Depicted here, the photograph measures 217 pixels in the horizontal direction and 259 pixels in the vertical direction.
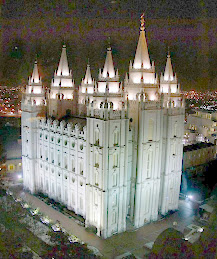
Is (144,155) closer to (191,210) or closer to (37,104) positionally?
(191,210)

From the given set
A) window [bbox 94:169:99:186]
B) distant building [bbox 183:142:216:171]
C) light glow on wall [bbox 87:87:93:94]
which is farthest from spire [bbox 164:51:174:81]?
window [bbox 94:169:99:186]

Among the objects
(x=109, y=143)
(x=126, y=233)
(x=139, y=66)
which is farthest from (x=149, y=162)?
(x=139, y=66)

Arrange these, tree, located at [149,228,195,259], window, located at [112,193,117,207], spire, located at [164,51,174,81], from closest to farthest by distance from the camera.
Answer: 1. tree, located at [149,228,195,259]
2. window, located at [112,193,117,207]
3. spire, located at [164,51,174,81]

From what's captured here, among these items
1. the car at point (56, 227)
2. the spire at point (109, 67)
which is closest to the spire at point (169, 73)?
the spire at point (109, 67)

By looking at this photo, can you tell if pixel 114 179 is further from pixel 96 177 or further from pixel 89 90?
pixel 89 90

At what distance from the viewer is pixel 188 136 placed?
94.7ft

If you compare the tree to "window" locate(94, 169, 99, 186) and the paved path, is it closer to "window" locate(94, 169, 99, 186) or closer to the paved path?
the paved path

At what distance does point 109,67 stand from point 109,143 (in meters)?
3.78

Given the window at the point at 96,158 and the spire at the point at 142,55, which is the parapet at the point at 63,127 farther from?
the spire at the point at 142,55

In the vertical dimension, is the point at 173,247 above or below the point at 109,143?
below

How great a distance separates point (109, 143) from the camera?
14.3 m

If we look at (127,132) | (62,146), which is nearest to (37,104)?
(62,146)

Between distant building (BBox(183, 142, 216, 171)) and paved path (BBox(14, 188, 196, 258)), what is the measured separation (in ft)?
16.3

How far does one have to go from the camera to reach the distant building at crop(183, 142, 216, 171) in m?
22.6
